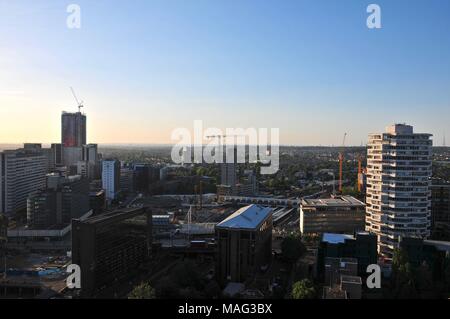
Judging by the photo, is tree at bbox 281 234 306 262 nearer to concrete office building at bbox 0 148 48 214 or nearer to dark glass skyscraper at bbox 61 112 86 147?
concrete office building at bbox 0 148 48 214

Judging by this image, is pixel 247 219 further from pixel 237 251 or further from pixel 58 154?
pixel 58 154

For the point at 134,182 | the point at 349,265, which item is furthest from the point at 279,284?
the point at 134,182

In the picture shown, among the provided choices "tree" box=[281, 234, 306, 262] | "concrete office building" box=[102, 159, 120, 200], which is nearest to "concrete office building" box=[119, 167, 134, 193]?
"concrete office building" box=[102, 159, 120, 200]

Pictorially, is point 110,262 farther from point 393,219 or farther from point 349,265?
point 393,219

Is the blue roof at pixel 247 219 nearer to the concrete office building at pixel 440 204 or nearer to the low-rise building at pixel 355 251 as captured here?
the low-rise building at pixel 355 251
